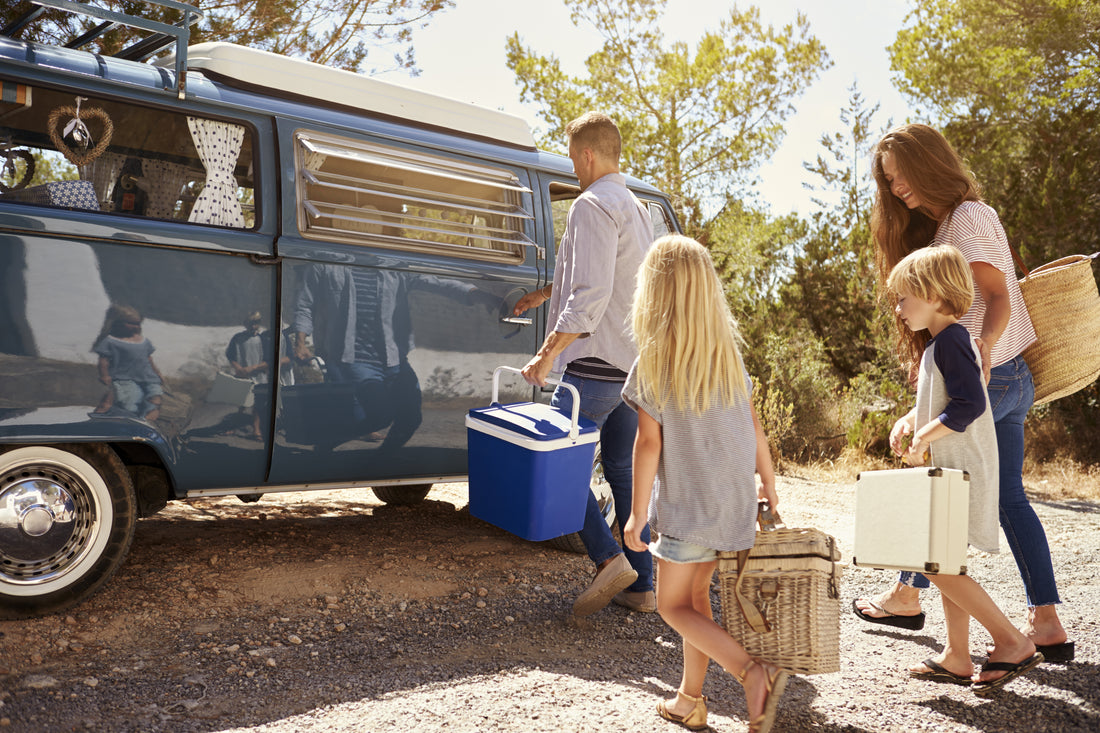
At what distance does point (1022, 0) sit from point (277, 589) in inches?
533

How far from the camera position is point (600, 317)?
11.5ft

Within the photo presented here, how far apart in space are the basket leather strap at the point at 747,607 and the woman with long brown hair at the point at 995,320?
907mm

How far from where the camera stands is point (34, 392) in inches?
125

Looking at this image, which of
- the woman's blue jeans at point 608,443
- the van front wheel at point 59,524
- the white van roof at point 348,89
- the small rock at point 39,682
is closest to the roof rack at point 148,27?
the white van roof at point 348,89

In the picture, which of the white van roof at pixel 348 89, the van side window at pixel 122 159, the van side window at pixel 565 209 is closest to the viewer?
the van side window at pixel 122 159

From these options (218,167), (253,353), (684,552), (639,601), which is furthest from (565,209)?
(684,552)

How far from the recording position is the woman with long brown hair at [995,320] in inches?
127

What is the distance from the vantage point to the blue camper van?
3264mm

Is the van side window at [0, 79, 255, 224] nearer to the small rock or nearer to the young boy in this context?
the small rock

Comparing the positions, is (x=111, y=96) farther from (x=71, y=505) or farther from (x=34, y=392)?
(x=71, y=505)

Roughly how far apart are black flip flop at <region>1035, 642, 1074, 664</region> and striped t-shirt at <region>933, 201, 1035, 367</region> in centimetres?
106

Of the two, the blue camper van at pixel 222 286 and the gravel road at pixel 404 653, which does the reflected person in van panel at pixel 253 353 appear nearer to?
the blue camper van at pixel 222 286

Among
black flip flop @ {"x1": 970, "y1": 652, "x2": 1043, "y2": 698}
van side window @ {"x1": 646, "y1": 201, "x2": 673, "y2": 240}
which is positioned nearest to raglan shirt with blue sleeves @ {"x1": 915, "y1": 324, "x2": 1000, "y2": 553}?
black flip flop @ {"x1": 970, "y1": 652, "x2": 1043, "y2": 698}

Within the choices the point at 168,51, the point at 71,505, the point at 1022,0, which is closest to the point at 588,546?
the point at 71,505
